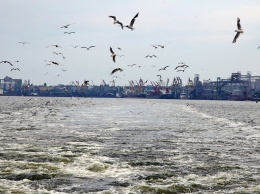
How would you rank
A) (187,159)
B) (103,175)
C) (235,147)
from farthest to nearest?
(235,147) < (187,159) < (103,175)

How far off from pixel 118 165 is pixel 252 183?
8023mm

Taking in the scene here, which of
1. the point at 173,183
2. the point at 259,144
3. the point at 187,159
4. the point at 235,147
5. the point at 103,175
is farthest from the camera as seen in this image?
the point at 259,144

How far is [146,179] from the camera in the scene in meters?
21.8

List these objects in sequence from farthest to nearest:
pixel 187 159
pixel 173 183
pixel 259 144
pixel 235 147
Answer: pixel 259 144, pixel 235 147, pixel 187 159, pixel 173 183

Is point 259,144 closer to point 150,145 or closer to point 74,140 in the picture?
point 150,145

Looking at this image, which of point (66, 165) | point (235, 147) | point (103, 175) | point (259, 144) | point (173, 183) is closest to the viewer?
point (173, 183)

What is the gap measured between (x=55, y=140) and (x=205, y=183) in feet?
64.2

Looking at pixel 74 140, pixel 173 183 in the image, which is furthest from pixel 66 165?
pixel 74 140

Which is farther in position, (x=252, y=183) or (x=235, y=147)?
(x=235, y=147)

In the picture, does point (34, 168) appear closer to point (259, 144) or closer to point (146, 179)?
point (146, 179)

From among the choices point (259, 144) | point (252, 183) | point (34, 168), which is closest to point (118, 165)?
point (34, 168)

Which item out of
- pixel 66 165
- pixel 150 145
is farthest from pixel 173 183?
pixel 150 145

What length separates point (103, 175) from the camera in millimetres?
22781

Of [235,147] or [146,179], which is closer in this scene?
[146,179]
